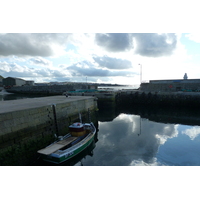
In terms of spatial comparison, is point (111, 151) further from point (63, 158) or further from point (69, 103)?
point (69, 103)

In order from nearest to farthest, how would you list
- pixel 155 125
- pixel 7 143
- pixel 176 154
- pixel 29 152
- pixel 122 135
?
1. pixel 7 143
2. pixel 29 152
3. pixel 176 154
4. pixel 122 135
5. pixel 155 125

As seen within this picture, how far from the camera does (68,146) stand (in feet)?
36.3

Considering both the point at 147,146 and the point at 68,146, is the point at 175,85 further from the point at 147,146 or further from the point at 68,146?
the point at 68,146

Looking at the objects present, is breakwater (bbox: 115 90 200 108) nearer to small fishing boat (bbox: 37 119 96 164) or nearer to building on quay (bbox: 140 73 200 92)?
building on quay (bbox: 140 73 200 92)

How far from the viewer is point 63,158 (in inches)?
374

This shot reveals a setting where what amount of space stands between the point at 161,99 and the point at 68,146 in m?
31.6

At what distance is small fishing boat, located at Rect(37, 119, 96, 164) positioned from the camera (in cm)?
933

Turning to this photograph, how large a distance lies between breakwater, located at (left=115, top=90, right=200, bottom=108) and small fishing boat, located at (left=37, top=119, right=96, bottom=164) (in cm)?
2644

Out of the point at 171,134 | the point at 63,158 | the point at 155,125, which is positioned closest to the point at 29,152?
the point at 63,158

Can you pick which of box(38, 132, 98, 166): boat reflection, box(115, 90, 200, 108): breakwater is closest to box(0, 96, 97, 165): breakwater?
box(38, 132, 98, 166): boat reflection

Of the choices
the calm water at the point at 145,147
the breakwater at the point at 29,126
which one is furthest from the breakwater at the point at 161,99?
the breakwater at the point at 29,126

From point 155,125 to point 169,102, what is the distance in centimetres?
1798

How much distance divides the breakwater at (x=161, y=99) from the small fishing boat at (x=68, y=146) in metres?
26.4

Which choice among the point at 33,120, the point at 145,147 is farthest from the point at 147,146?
the point at 33,120
